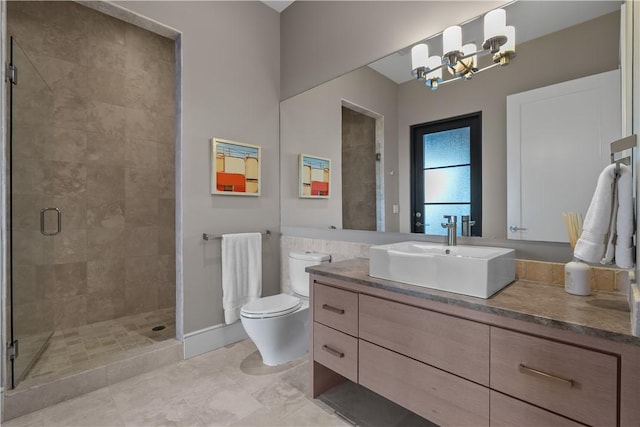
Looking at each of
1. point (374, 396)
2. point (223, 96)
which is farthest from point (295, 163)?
point (374, 396)

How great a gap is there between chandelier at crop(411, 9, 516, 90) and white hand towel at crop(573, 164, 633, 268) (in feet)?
2.90

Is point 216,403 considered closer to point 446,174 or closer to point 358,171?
point 358,171

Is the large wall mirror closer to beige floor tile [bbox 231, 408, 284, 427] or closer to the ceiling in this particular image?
the ceiling

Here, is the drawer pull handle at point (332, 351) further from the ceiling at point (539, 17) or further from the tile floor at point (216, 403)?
the ceiling at point (539, 17)

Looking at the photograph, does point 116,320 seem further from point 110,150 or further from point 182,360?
point 110,150

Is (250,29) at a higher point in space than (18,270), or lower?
higher

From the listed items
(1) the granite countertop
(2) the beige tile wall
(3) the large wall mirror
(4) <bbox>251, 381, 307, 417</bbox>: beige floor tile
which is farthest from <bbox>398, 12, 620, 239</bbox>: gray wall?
(2) the beige tile wall

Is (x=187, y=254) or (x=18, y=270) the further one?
(x=187, y=254)

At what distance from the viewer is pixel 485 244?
1.63m

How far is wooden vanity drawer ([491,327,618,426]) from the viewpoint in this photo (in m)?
0.88

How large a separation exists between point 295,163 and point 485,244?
5.54 ft

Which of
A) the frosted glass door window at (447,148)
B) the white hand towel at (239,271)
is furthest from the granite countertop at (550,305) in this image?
the white hand towel at (239,271)

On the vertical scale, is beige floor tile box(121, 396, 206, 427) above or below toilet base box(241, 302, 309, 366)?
below

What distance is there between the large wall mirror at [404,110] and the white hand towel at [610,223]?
0.44 meters
